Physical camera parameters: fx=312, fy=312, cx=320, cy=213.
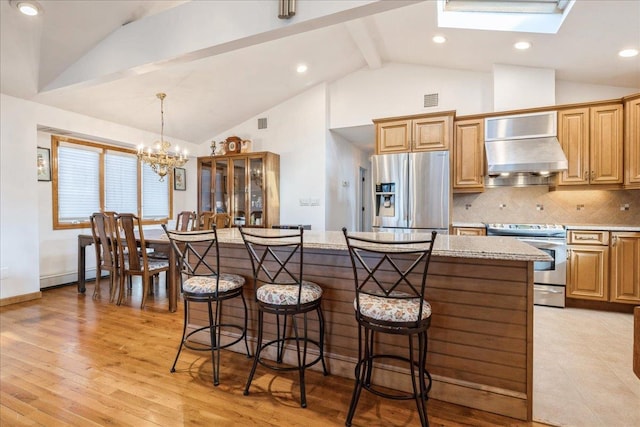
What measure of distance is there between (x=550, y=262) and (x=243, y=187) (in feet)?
15.0

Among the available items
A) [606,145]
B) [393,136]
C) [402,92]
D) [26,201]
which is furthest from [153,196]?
[606,145]

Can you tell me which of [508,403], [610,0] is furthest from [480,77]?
[508,403]

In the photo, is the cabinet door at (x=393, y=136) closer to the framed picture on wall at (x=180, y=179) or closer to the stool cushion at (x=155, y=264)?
the stool cushion at (x=155, y=264)

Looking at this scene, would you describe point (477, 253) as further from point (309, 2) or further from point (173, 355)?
point (173, 355)

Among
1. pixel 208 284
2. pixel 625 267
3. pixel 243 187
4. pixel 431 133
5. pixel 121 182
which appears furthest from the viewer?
pixel 243 187

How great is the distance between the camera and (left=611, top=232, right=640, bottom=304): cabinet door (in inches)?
130

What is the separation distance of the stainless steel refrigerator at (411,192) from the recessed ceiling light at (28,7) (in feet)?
12.1

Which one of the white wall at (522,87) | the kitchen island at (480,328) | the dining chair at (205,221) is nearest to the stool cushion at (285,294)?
the kitchen island at (480,328)

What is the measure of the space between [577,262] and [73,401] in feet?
15.5

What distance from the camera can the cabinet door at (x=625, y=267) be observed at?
3.31 metres

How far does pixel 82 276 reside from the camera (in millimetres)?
4227

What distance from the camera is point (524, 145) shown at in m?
3.78

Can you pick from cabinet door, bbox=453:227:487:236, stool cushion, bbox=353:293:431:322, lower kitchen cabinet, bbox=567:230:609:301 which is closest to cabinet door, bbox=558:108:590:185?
lower kitchen cabinet, bbox=567:230:609:301

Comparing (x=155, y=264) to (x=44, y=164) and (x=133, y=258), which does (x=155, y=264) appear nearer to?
(x=133, y=258)
